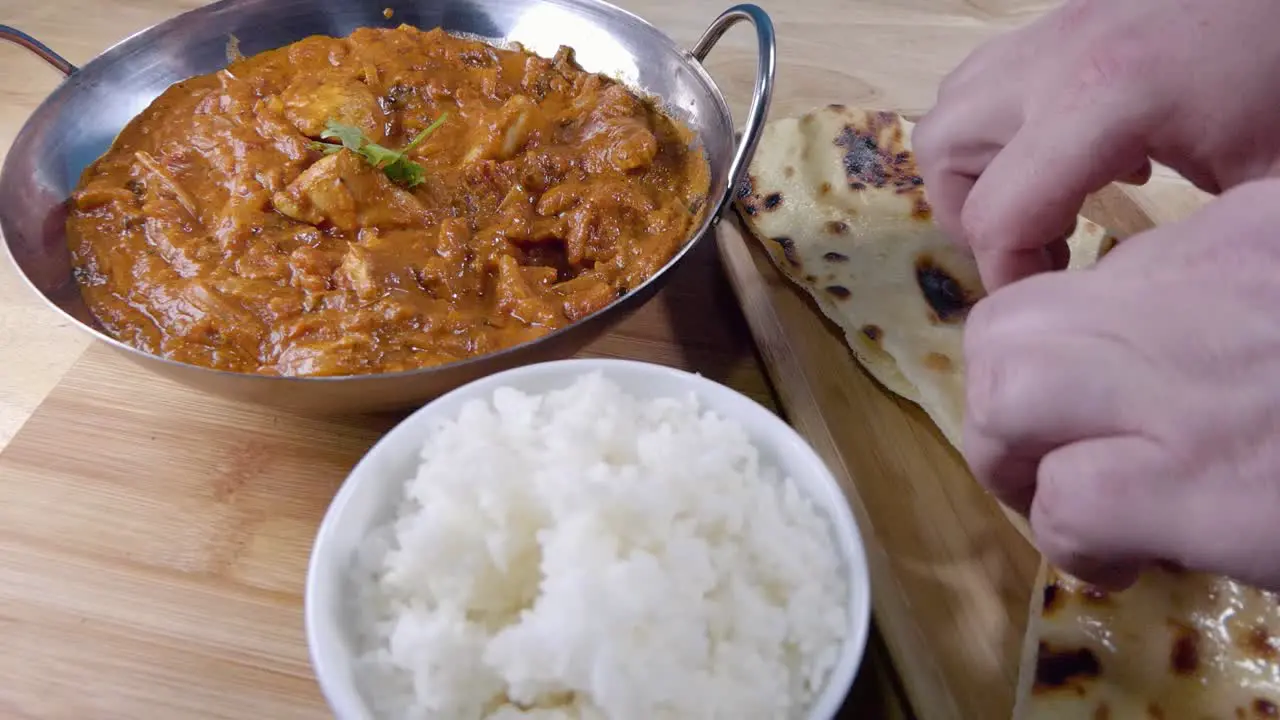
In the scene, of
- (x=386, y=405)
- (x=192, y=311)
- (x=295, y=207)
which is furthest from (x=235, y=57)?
(x=386, y=405)

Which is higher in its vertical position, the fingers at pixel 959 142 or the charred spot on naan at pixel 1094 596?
the fingers at pixel 959 142

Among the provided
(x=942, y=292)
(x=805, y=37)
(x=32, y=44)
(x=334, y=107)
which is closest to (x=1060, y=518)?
(x=942, y=292)

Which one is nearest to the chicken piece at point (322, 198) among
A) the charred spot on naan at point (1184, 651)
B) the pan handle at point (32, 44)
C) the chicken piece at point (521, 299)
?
the chicken piece at point (521, 299)

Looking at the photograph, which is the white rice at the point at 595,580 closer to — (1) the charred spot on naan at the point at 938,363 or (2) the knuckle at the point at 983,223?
(2) the knuckle at the point at 983,223

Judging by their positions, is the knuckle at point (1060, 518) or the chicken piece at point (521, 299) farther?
the chicken piece at point (521, 299)

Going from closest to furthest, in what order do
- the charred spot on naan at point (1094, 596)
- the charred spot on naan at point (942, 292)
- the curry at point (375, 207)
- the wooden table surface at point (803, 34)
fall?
1. the charred spot on naan at point (1094, 596)
2. the curry at point (375, 207)
3. the charred spot on naan at point (942, 292)
4. the wooden table surface at point (803, 34)
